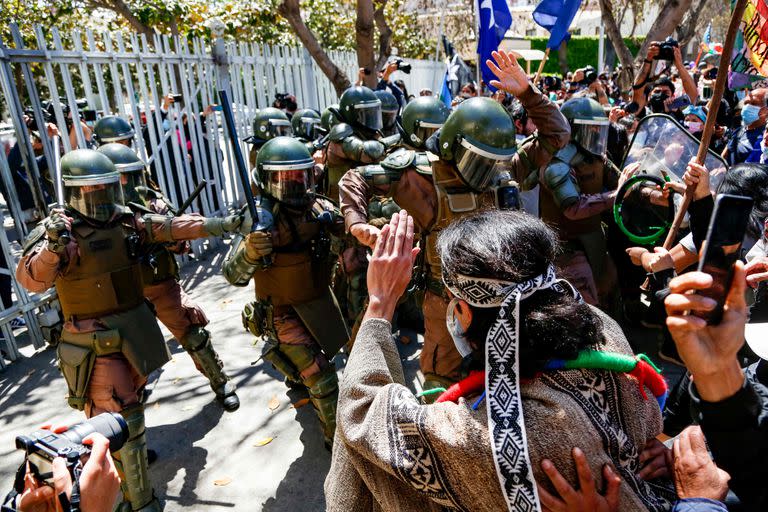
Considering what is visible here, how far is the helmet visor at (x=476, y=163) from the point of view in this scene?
10.1 feet

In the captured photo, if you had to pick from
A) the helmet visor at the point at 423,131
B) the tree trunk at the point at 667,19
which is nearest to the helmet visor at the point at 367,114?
the helmet visor at the point at 423,131

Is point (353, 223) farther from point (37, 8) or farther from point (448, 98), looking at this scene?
point (37, 8)

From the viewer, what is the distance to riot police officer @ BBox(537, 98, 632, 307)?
4.07 m

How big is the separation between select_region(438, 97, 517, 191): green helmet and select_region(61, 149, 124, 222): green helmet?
1983 mm

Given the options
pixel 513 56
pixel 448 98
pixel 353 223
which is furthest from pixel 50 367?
pixel 448 98

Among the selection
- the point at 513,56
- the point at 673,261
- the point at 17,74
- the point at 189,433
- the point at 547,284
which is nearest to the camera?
the point at 547,284

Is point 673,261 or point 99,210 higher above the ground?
point 99,210

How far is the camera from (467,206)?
3219 millimetres

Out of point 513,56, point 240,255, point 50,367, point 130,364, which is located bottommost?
point 50,367

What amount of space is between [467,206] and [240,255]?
1.42m

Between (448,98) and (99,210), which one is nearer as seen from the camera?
(99,210)

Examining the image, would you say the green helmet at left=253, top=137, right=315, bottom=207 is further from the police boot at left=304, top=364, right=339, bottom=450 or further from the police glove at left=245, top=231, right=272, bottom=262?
the police boot at left=304, top=364, right=339, bottom=450

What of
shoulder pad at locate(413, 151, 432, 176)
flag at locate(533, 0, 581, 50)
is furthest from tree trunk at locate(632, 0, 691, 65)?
shoulder pad at locate(413, 151, 432, 176)

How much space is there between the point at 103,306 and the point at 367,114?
11.0 feet
